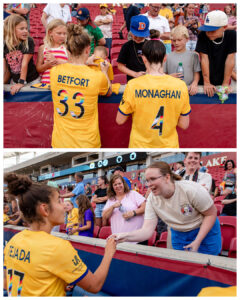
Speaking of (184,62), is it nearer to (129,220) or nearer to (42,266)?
(129,220)

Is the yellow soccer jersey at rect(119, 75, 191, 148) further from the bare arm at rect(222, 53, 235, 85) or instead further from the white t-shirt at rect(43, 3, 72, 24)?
the white t-shirt at rect(43, 3, 72, 24)

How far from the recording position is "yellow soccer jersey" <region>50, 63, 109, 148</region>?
3250 mm

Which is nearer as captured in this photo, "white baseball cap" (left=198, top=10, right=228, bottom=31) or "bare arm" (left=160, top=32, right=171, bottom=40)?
"white baseball cap" (left=198, top=10, right=228, bottom=31)

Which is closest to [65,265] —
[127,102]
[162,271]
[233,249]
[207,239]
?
[162,271]

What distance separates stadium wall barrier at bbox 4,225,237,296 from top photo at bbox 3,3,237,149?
47.2 inches

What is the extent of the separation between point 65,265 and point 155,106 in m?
1.83

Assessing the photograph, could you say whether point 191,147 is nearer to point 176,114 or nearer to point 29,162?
point 176,114

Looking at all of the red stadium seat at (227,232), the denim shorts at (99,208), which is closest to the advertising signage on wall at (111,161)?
the denim shorts at (99,208)

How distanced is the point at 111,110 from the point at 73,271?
2455 millimetres

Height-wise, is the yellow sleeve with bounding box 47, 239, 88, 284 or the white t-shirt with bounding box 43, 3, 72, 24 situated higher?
the white t-shirt with bounding box 43, 3, 72, 24

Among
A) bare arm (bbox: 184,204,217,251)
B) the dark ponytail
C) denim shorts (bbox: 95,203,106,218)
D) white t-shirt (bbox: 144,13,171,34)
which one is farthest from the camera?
denim shorts (bbox: 95,203,106,218)

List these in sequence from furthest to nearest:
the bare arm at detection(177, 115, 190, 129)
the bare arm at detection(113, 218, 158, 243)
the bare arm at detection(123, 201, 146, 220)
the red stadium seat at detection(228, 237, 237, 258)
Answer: the bare arm at detection(123, 201, 146, 220) → the red stadium seat at detection(228, 237, 237, 258) → the bare arm at detection(177, 115, 190, 129) → the bare arm at detection(113, 218, 158, 243)

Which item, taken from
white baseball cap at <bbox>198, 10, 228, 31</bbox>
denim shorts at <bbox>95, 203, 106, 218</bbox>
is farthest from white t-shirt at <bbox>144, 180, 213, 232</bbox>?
denim shorts at <bbox>95, 203, 106, 218</bbox>

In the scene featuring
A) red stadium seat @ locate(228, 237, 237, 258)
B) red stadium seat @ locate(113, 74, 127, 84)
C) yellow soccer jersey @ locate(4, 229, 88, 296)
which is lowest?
red stadium seat @ locate(228, 237, 237, 258)
